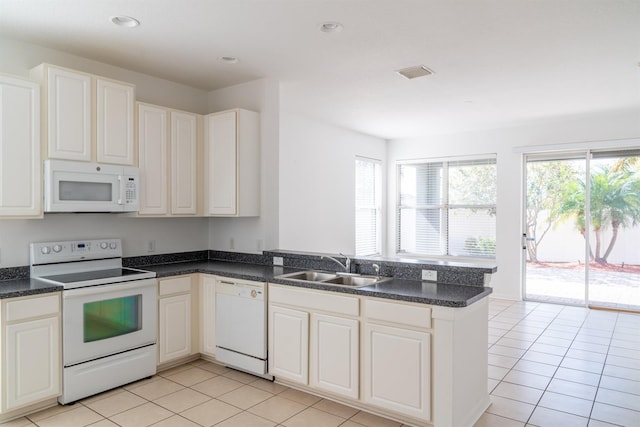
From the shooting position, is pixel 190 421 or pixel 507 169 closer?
pixel 190 421

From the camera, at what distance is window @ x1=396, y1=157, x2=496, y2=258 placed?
6.95m

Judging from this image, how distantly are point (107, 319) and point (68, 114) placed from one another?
1.60 meters

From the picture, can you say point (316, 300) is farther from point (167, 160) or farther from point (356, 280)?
point (167, 160)

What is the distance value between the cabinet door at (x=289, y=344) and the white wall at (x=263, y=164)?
1.09 m

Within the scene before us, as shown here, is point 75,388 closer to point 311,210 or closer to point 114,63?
point 114,63

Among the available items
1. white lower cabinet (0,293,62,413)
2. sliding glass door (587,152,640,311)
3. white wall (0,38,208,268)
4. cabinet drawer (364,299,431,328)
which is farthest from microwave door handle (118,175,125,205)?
sliding glass door (587,152,640,311)

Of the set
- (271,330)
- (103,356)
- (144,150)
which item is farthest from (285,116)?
(103,356)

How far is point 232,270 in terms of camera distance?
379 cm

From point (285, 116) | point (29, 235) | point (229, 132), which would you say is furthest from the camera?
point (285, 116)

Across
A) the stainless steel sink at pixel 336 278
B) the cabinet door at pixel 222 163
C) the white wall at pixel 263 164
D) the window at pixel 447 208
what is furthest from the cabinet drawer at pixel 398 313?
Answer: the window at pixel 447 208

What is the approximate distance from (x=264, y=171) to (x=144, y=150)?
1.11 meters

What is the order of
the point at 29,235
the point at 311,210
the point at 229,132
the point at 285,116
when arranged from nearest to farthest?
the point at 29,235 < the point at 229,132 < the point at 285,116 < the point at 311,210

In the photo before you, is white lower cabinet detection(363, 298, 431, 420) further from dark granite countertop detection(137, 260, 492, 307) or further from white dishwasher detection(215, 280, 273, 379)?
white dishwasher detection(215, 280, 273, 379)

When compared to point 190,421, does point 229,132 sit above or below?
above
